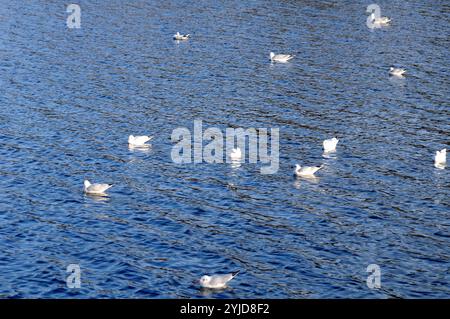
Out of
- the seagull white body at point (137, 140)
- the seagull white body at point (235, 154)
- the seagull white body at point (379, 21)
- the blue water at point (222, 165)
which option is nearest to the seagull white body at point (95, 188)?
the blue water at point (222, 165)

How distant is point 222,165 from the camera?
2251 inches

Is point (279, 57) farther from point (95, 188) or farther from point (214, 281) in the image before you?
point (214, 281)

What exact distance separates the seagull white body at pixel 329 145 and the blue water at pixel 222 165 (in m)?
0.66

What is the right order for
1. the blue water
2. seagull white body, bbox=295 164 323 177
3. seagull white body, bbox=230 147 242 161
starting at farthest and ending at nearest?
seagull white body, bbox=230 147 242 161 < seagull white body, bbox=295 164 323 177 < the blue water

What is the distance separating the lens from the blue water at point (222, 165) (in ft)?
137

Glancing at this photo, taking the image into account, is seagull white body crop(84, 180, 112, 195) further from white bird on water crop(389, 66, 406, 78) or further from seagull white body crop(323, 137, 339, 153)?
white bird on water crop(389, 66, 406, 78)

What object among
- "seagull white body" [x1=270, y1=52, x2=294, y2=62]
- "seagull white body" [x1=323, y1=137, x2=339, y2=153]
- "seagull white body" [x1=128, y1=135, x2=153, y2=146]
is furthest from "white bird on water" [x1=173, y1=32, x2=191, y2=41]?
"seagull white body" [x1=323, y1=137, x2=339, y2=153]

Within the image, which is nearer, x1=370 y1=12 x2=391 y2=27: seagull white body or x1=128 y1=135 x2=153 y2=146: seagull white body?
x1=128 y1=135 x2=153 y2=146: seagull white body

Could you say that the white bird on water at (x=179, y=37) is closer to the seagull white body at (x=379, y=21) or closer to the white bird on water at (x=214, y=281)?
the seagull white body at (x=379, y=21)

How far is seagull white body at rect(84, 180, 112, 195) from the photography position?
2010 inches

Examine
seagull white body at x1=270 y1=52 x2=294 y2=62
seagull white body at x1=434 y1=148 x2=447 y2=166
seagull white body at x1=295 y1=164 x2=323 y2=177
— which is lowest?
seagull white body at x1=295 y1=164 x2=323 y2=177

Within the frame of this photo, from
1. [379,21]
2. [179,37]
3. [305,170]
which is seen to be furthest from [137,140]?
[379,21]

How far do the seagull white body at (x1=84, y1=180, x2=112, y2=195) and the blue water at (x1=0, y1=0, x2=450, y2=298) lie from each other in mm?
594

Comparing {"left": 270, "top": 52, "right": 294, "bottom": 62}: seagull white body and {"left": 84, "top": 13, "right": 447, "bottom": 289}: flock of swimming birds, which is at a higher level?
{"left": 270, "top": 52, "right": 294, "bottom": 62}: seagull white body
